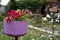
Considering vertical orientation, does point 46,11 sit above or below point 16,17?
below

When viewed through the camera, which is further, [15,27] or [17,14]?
[17,14]

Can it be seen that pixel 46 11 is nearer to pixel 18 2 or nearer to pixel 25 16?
pixel 18 2

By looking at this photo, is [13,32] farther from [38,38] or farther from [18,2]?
[18,2]

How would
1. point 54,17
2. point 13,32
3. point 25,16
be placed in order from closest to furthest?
point 13,32 → point 25,16 → point 54,17

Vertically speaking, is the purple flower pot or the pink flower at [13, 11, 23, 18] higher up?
the pink flower at [13, 11, 23, 18]

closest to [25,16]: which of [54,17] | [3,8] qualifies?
[54,17]

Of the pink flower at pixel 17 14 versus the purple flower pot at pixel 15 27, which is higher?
the pink flower at pixel 17 14

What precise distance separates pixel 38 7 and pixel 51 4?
34.7 inches

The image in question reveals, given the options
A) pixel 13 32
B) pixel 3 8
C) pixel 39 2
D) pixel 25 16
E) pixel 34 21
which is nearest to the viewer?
pixel 13 32

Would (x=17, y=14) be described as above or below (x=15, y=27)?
above

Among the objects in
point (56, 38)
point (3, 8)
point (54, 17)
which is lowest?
point (3, 8)

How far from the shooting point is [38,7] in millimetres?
11969

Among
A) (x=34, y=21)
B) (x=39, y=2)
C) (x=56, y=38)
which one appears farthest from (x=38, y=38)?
(x=39, y=2)

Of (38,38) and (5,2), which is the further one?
(5,2)
